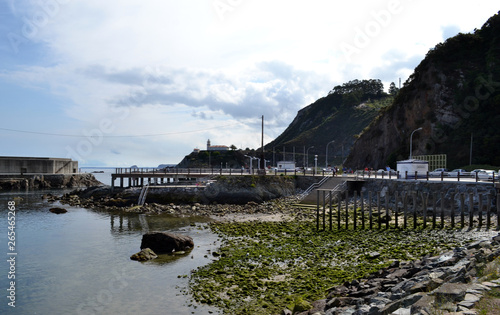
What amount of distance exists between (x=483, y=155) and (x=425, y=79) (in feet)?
64.4

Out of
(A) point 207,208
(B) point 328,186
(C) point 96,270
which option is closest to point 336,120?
(B) point 328,186

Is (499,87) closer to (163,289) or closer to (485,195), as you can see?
(485,195)

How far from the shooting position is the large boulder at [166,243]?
71.1ft

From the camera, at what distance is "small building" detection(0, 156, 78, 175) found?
7975cm

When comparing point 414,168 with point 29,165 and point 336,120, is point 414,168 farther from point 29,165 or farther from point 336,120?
point 336,120

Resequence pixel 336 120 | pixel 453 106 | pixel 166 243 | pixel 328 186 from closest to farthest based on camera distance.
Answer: pixel 166 243
pixel 328 186
pixel 453 106
pixel 336 120

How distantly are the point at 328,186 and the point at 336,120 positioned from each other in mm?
118077

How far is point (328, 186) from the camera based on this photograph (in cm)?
4134

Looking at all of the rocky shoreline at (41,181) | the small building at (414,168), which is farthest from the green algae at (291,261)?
the rocky shoreline at (41,181)

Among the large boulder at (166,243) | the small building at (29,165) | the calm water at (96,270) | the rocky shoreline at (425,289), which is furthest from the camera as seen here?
the small building at (29,165)

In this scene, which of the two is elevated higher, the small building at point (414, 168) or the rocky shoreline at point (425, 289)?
the small building at point (414, 168)

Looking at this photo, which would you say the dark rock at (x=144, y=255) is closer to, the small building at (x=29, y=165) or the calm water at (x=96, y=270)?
the calm water at (x=96, y=270)

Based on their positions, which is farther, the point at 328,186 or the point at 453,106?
the point at 453,106

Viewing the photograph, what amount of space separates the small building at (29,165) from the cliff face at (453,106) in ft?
239
